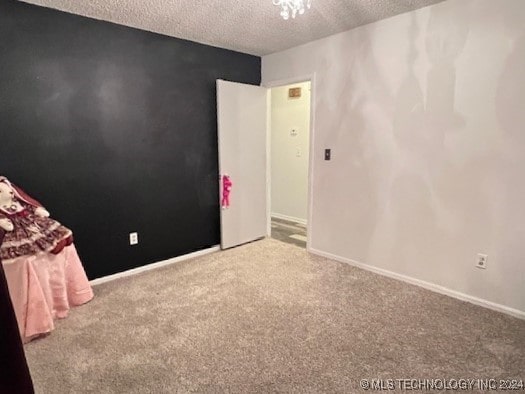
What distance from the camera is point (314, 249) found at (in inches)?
140

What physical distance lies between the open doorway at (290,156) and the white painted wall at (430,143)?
4.30ft

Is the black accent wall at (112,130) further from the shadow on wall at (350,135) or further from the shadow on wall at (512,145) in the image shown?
the shadow on wall at (512,145)

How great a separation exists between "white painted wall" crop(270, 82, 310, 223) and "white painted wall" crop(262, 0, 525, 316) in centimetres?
135

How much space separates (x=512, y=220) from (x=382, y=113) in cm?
128

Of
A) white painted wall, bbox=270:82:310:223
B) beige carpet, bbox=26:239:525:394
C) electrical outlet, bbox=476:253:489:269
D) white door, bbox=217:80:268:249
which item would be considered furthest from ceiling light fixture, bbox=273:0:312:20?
white painted wall, bbox=270:82:310:223

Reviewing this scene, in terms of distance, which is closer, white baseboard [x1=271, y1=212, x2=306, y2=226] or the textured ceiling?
the textured ceiling

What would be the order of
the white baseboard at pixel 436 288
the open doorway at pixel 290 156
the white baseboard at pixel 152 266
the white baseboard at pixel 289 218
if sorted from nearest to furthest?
the white baseboard at pixel 436 288 → the white baseboard at pixel 152 266 → the open doorway at pixel 290 156 → the white baseboard at pixel 289 218

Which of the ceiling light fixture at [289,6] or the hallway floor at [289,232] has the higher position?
the ceiling light fixture at [289,6]

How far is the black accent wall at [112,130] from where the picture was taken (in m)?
2.33

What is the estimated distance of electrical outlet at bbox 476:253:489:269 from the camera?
2.36m

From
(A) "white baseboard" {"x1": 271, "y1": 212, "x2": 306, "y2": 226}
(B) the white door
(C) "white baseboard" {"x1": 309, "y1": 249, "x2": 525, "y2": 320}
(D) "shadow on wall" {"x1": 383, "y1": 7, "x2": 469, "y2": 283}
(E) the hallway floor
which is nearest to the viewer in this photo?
(C) "white baseboard" {"x1": 309, "y1": 249, "x2": 525, "y2": 320}

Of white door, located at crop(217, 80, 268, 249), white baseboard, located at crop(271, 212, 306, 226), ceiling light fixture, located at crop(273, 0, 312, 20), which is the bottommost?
white baseboard, located at crop(271, 212, 306, 226)

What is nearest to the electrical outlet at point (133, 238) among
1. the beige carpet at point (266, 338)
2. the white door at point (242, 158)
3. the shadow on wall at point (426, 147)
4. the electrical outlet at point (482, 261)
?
the beige carpet at point (266, 338)

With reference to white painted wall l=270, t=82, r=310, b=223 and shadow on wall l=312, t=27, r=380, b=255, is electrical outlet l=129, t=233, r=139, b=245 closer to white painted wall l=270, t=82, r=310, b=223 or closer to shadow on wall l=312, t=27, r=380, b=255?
shadow on wall l=312, t=27, r=380, b=255
